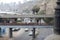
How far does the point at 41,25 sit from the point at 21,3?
969 inches

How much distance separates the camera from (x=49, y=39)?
270 cm

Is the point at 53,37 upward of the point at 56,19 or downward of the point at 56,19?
downward

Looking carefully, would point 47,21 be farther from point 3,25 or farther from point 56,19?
point 56,19

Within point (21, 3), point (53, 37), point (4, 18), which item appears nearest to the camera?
point (53, 37)

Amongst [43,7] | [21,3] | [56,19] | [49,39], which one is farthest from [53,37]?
[21,3]

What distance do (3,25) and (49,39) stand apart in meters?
9.02

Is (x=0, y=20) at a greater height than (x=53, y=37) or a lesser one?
lesser

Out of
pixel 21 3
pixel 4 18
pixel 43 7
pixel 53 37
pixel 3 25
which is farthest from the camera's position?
pixel 21 3

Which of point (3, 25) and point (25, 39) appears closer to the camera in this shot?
point (3, 25)

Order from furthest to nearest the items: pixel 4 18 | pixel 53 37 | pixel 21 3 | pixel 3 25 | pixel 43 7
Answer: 1. pixel 21 3
2. pixel 43 7
3. pixel 4 18
4. pixel 3 25
5. pixel 53 37

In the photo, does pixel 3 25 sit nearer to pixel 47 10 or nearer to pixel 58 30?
pixel 47 10

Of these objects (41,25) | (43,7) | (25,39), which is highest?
(43,7)

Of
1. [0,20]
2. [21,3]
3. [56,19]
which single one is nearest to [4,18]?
Answer: [0,20]

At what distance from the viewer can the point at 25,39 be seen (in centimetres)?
1381
